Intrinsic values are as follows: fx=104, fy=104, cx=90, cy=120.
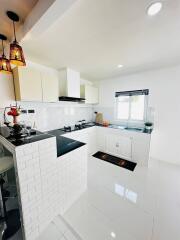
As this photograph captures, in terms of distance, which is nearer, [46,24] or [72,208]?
[46,24]

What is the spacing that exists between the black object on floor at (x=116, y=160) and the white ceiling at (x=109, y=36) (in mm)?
2419

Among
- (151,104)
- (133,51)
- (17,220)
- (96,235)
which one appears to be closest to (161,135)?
(151,104)

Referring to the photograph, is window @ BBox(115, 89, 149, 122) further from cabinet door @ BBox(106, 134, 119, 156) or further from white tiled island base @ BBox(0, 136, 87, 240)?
white tiled island base @ BBox(0, 136, 87, 240)

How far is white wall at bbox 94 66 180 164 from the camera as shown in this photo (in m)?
2.56

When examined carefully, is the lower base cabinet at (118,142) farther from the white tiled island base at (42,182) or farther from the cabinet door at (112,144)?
the white tiled island base at (42,182)

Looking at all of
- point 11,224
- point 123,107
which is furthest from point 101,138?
point 11,224

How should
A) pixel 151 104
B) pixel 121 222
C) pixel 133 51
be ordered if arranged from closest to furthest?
1. pixel 121 222
2. pixel 133 51
3. pixel 151 104

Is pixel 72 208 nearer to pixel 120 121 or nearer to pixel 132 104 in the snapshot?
pixel 120 121

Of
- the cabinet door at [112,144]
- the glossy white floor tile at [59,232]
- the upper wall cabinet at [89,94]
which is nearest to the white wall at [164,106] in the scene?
the cabinet door at [112,144]

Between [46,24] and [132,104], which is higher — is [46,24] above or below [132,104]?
above

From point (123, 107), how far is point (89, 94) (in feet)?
3.94

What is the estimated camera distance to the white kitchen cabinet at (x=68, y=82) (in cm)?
261

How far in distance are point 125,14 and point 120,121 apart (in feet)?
9.11

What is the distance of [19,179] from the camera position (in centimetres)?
103
